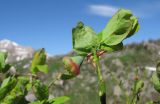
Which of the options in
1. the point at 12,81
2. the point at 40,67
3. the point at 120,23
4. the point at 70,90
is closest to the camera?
the point at 120,23

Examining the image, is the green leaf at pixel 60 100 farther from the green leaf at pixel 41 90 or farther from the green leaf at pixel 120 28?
the green leaf at pixel 120 28

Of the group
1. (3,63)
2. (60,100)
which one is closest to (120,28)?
(60,100)

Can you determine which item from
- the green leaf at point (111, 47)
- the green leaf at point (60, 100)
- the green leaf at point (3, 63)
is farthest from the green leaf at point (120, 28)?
the green leaf at point (3, 63)

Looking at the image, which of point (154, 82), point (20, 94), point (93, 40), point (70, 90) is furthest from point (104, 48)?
point (70, 90)

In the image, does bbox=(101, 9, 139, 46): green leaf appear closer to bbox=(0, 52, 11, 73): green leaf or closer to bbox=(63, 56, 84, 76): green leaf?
bbox=(63, 56, 84, 76): green leaf

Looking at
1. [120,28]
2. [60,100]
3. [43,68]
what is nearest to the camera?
[120,28]

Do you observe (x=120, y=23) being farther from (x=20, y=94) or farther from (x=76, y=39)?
(x=20, y=94)

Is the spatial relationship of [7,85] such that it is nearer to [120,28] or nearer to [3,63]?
[3,63]
